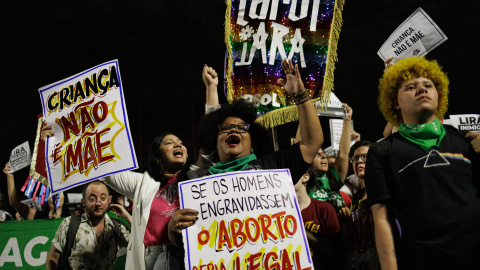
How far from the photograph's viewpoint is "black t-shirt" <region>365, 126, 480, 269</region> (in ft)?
6.27

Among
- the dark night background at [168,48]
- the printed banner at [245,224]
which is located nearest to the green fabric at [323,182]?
the printed banner at [245,224]

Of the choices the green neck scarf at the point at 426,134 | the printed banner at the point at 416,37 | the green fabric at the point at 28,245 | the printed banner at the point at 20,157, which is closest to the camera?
the green neck scarf at the point at 426,134

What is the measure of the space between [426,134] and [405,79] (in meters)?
0.34

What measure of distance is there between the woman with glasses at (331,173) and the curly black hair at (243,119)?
106 cm

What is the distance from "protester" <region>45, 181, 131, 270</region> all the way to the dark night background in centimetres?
432

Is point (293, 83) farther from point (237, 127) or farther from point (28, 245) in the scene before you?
point (28, 245)

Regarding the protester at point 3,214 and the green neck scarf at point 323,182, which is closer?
the green neck scarf at point 323,182

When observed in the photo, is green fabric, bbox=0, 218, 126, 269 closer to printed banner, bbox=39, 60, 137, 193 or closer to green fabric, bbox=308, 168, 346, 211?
printed banner, bbox=39, 60, 137, 193

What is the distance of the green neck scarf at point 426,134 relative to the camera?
2080 millimetres

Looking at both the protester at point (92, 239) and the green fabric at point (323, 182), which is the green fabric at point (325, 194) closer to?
the green fabric at point (323, 182)

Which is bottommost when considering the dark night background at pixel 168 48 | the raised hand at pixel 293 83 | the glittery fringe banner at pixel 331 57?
the raised hand at pixel 293 83

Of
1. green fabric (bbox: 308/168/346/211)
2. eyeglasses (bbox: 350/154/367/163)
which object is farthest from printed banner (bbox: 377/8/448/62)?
green fabric (bbox: 308/168/346/211)

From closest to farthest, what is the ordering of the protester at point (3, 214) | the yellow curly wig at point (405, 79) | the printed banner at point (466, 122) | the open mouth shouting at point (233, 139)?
the yellow curly wig at point (405, 79), the open mouth shouting at point (233, 139), the printed banner at point (466, 122), the protester at point (3, 214)

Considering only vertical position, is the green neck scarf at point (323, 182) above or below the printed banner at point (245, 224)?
above
